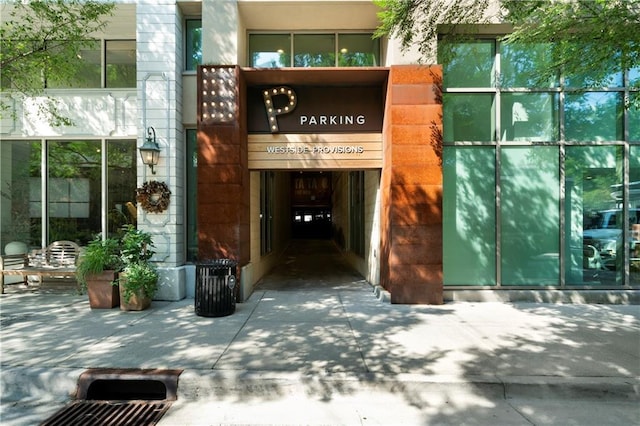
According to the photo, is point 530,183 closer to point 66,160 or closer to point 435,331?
point 435,331

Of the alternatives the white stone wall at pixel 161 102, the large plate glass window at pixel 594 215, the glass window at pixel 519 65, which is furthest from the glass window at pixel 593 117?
the white stone wall at pixel 161 102

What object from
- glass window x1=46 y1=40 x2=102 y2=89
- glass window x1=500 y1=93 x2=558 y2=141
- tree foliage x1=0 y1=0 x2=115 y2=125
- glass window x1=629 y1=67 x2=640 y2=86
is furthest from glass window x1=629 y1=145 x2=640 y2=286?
glass window x1=46 y1=40 x2=102 y2=89

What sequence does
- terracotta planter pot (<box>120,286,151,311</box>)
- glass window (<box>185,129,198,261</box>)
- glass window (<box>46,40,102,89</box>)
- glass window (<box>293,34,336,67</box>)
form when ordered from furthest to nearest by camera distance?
glass window (<box>46,40,102,89</box>) < glass window (<box>293,34,336,67</box>) < glass window (<box>185,129,198,261</box>) < terracotta planter pot (<box>120,286,151,311</box>)

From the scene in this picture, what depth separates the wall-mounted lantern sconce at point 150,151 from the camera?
729cm

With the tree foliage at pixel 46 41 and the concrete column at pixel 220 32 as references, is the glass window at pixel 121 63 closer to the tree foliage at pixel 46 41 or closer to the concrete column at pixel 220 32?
the tree foliage at pixel 46 41

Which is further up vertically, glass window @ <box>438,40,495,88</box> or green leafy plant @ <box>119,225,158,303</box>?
glass window @ <box>438,40,495,88</box>

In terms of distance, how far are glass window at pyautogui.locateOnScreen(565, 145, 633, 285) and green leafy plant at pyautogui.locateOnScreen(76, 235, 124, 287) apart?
987 centimetres

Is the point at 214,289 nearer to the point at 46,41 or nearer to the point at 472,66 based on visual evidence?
the point at 46,41

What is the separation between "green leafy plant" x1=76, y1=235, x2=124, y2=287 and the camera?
683 cm

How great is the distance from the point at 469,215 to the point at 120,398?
717cm

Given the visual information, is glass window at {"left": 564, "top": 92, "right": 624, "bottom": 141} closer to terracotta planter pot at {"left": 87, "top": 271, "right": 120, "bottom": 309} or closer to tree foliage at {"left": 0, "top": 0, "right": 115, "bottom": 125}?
terracotta planter pot at {"left": 87, "top": 271, "right": 120, "bottom": 309}

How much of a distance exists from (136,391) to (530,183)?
8338 mm

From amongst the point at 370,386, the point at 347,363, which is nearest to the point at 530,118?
the point at 347,363

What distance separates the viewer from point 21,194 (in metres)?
8.77
